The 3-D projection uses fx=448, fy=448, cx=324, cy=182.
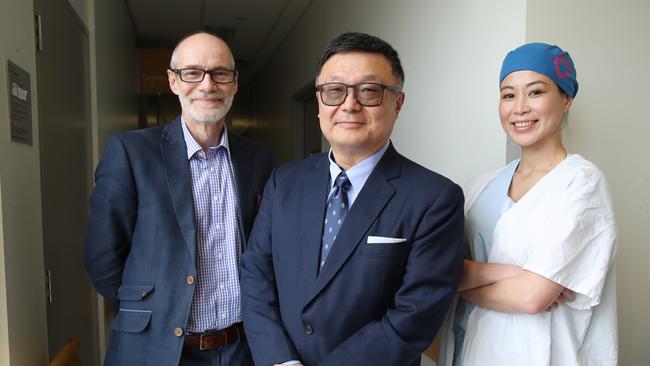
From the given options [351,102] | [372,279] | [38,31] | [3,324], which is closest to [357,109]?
[351,102]

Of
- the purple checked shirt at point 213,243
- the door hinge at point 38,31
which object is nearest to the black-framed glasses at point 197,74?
the purple checked shirt at point 213,243

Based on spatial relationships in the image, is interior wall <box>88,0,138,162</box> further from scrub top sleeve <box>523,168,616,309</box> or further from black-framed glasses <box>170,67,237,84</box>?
scrub top sleeve <box>523,168,616,309</box>

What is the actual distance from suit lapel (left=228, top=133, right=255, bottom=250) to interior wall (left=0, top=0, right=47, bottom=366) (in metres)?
0.66

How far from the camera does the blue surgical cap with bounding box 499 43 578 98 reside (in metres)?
1.33

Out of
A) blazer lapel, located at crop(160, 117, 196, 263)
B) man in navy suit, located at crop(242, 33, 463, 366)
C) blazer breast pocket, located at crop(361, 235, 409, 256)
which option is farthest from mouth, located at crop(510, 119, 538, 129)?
blazer lapel, located at crop(160, 117, 196, 263)

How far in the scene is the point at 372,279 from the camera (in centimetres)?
116

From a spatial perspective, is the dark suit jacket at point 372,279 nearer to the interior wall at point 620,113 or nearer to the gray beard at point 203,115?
the gray beard at point 203,115

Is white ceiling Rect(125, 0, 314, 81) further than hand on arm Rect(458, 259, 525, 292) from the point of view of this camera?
Yes

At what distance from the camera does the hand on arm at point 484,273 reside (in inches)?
51.3


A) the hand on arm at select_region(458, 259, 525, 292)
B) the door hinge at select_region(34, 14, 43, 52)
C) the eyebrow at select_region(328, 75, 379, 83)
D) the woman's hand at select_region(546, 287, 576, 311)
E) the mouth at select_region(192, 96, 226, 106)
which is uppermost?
the door hinge at select_region(34, 14, 43, 52)

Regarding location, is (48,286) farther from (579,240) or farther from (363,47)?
(579,240)

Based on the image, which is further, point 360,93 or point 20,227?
point 20,227

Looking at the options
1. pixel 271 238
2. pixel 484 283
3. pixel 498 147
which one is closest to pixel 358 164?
pixel 271 238

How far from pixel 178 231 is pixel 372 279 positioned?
638 mm
